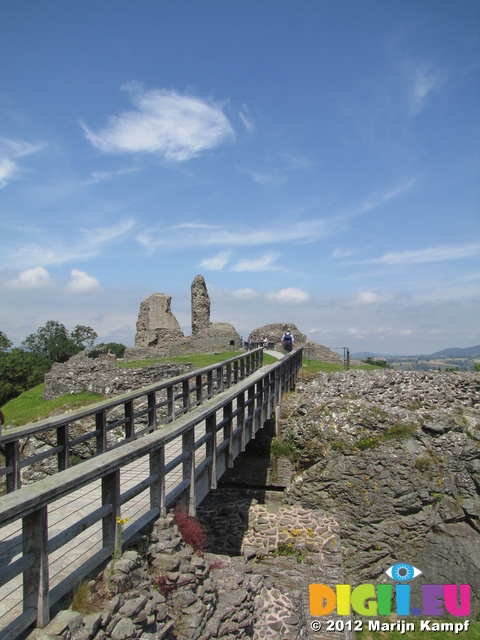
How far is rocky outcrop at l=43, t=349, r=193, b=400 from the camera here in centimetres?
1658

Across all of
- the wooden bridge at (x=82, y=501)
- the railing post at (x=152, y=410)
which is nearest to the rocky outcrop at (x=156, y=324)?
the railing post at (x=152, y=410)

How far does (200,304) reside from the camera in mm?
41750

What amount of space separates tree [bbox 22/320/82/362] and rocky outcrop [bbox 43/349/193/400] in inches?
2129

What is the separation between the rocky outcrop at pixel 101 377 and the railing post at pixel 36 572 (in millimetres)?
13544

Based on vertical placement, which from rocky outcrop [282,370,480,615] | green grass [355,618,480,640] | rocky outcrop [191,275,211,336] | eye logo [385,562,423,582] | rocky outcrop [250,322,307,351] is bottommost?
green grass [355,618,480,640]

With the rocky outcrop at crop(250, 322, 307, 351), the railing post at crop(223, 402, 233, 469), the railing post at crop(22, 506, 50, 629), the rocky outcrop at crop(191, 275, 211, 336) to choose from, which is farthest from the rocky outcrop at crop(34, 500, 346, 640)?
the rocky outcrop at crop(191, 275, 211, 336)

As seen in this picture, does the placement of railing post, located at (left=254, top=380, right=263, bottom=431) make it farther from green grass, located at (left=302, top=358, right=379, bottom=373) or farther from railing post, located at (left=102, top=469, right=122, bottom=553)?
green grass, located at (left=302, top=358, right=379, bottom=373)

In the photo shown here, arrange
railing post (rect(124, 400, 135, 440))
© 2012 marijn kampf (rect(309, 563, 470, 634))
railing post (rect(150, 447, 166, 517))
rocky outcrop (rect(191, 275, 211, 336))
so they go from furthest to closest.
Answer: rocky outcrop (rect(191, 275, 211, 336))
© 2012 marijn kampf (rect(309, 563, 470, 634))
railing post (rect(124, 400, 135, 440))
railing post (rect(150, 447, 166, 517))

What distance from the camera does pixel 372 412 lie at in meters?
14.0

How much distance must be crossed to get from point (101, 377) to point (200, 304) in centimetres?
2491

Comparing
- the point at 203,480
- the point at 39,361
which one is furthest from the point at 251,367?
the point at 39,361

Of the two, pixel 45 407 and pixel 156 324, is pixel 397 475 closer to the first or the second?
pixel 45 407

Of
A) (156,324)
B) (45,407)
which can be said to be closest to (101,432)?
(45,407)

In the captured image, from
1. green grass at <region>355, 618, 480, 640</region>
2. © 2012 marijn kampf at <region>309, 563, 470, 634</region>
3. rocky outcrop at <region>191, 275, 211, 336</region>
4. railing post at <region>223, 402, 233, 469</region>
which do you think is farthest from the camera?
rocky outcrop at <region>191, 275, 211, 336</region>
